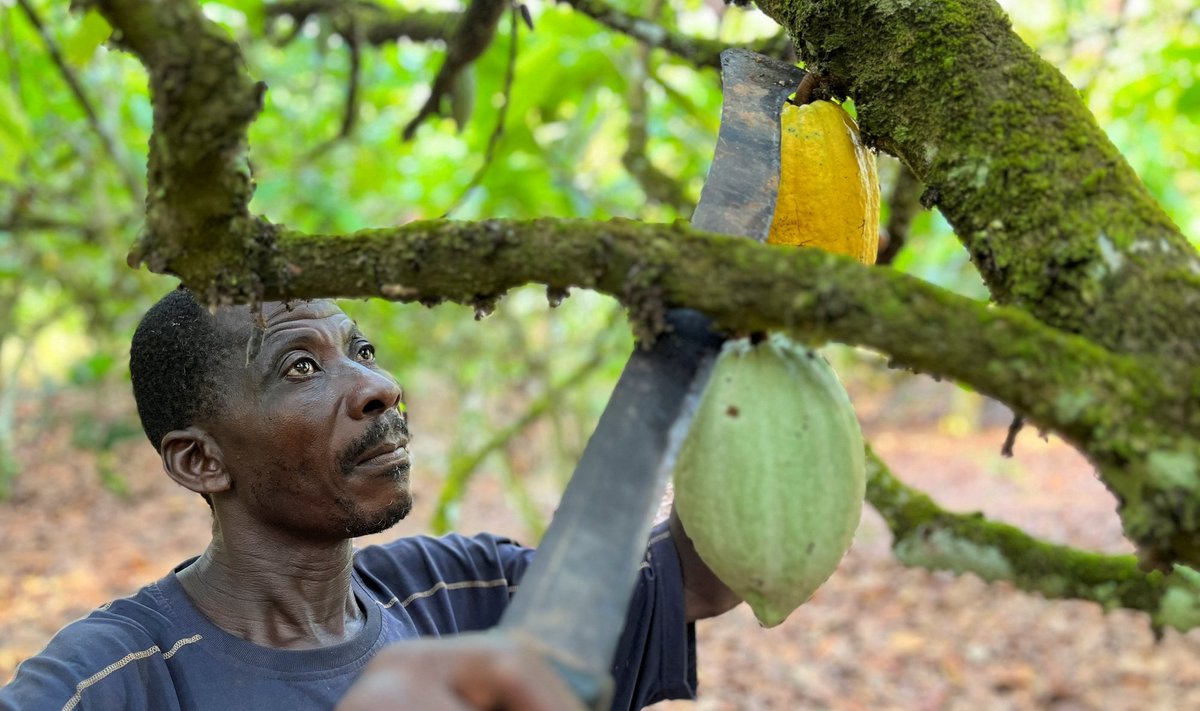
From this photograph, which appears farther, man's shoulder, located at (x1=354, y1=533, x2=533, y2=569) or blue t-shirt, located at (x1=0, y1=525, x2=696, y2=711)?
man's shoulder, located at (x1=354, y1=533, x2=533, y2=569)

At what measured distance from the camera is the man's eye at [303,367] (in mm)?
1842

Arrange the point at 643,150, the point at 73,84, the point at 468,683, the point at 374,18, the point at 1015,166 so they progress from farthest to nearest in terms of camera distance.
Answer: the point at 374,18, the point at 643,150, the point at 73,84, the point at 1015,166, the point at 468,683

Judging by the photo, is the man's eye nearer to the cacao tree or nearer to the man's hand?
the cacao tree

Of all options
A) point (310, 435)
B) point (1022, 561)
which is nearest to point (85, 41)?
point (310, 435)

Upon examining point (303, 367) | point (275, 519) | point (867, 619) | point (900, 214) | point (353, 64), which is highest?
point (353, 64)

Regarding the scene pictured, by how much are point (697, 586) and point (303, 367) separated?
2.81ft

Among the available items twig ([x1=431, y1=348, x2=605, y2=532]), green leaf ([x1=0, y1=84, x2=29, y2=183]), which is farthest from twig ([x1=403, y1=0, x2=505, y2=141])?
twig ([x1=431, y1=348, x2=605, y2=532])

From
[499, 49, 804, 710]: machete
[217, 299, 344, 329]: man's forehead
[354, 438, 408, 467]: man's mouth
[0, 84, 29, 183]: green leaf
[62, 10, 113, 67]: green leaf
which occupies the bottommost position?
[499, 49, 804, 710]: machete

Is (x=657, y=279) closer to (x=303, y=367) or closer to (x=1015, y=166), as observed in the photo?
(x=1015, y=166)

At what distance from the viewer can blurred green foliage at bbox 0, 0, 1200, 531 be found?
11.7ft

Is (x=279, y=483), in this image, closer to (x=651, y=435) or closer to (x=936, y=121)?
(x=651, y=435)

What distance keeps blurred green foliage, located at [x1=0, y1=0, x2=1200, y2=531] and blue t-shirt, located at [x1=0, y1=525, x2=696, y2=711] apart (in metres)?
0.82

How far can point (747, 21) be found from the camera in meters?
4.88

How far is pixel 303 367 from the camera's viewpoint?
1853mm
